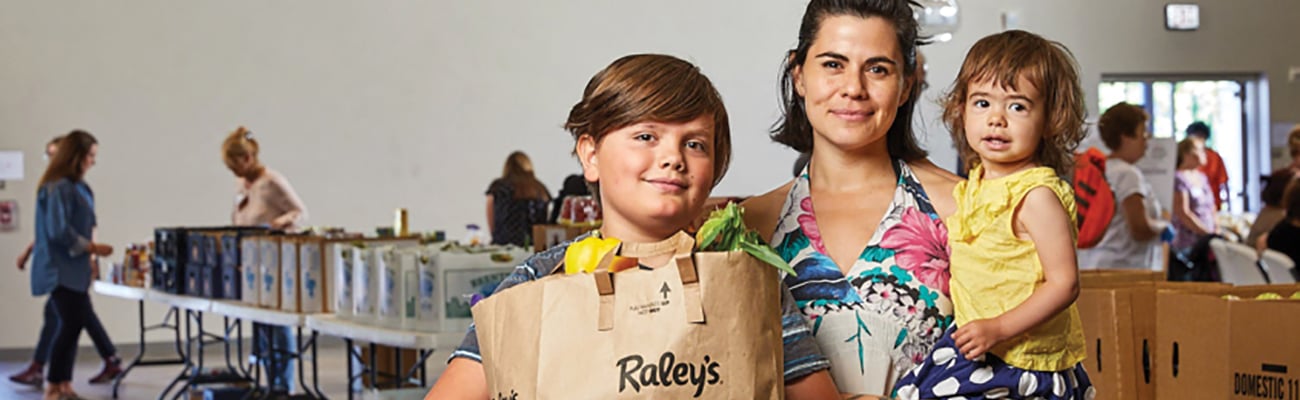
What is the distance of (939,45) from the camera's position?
12.8 meters

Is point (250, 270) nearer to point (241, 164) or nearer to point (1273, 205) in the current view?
point (241, 164)

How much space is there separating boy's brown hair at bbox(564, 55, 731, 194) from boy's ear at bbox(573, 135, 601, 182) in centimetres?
1

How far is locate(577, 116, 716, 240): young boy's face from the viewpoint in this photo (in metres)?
1.58

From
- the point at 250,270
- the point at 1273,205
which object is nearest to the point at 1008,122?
the point at 250,270

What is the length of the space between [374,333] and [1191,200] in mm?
6712

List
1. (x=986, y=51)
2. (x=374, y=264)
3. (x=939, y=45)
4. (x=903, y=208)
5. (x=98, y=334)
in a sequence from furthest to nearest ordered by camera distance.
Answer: (x=939, y=45)
(x=98, y=334)
(x=374, y=264)
(x=986, y=51)
(x=903, y=208)

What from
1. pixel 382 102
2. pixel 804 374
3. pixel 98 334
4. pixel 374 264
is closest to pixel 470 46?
pixel 382 102

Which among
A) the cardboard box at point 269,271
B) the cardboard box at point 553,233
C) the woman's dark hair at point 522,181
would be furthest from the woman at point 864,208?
the woman's dark hair at point 522,181

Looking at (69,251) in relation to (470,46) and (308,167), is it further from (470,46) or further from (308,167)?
→ (470,46)

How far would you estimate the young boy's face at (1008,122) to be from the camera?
2117 millimetres

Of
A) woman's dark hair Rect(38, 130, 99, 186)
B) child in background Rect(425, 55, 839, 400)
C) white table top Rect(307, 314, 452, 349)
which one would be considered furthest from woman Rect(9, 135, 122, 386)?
child in background Rect(425, 55, 839, 400)

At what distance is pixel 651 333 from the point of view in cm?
139

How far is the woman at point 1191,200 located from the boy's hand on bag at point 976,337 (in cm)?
729

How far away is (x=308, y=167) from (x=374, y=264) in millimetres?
6540
